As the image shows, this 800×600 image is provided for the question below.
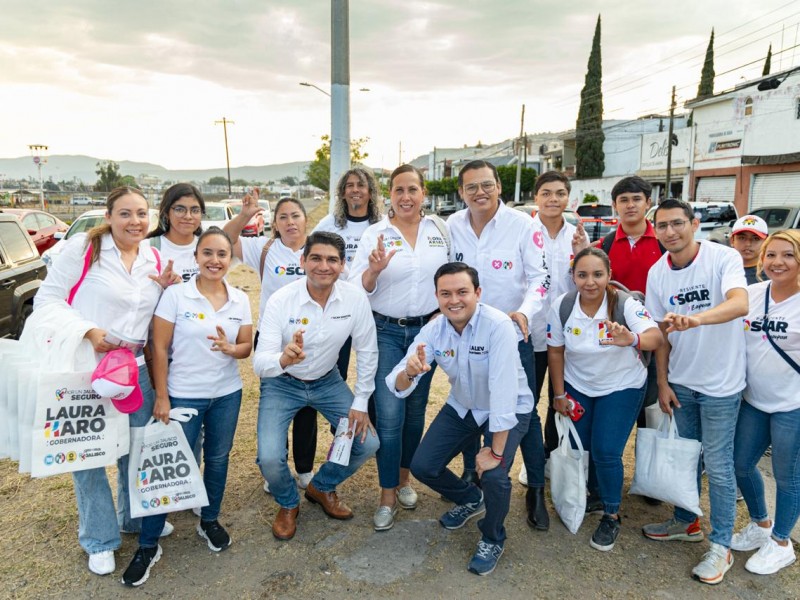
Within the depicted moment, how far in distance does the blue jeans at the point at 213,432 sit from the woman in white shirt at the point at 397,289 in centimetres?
94

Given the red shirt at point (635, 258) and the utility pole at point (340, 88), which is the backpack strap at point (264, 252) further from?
the utility pole at point (340, 88)

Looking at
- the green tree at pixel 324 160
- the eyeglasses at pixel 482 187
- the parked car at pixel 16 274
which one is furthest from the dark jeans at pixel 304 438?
the green tree at pixel 324 160

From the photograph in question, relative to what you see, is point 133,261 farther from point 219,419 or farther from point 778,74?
point 778,74

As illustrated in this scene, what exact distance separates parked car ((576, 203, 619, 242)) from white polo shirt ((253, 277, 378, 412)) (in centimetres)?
1706

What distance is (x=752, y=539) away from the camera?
326 centimetres

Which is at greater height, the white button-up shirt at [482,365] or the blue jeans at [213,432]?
the white button-up shirt at [482,365]

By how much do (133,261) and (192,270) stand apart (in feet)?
1.54

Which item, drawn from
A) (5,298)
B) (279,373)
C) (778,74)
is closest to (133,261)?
(279,373)

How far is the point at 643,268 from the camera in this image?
3938 millimetres

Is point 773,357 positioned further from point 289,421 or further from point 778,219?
point 778,219

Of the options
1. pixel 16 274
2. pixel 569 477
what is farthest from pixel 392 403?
pixel 16 274

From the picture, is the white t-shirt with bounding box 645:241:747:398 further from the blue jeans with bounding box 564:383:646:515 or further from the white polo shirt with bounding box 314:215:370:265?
the white polo shirt with bounding box 314:215:370:265

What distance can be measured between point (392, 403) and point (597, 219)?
18.3 metres

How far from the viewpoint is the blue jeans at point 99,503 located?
3004 millimetres
